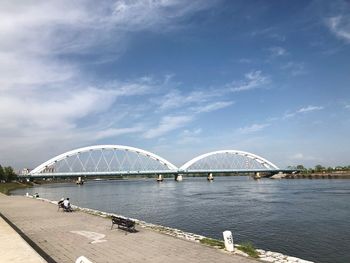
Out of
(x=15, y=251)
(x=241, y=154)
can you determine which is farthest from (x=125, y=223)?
(x=241, y=154)

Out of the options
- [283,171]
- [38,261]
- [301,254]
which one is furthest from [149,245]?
[283,171]

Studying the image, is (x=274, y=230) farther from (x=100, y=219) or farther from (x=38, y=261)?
(x=38, y=261)

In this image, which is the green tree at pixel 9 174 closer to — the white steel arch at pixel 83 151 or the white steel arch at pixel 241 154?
the white steel arch at pixel 83 151

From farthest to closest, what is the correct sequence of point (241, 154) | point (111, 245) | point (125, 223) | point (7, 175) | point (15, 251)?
point (241, 154)
point (7, 175)
point (125, 223)
point (111, 245)
point (15, 251)

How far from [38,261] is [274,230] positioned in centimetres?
1661

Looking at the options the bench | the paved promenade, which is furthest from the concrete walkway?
the bench

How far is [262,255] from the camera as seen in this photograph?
13820mm

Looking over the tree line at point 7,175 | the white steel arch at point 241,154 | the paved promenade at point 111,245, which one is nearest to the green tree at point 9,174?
the tree line at point 7,175

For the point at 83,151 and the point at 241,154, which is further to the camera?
the point at 241,154

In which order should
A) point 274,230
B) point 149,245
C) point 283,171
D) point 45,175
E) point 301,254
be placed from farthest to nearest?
point 283,171 < point 45,175 < point 274,230 < point 301,254 < point 149,245

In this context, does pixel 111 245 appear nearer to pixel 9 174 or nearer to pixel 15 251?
pixel 15 251

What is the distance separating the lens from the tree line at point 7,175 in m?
126

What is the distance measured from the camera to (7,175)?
128250 millimetres

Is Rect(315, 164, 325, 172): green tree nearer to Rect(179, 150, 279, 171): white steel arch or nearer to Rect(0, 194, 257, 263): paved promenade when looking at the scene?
Rect(179, 150, 279, 171): white steel arch
